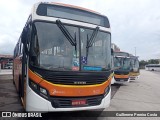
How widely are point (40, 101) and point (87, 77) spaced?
1.40m

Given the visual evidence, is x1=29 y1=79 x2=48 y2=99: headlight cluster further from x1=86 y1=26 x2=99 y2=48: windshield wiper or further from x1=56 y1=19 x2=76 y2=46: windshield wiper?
x1=86 y1=26 x2=99 y2=48: windshield wiper

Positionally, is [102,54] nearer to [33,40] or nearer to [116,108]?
[33,40]

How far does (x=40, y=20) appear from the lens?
560 cm

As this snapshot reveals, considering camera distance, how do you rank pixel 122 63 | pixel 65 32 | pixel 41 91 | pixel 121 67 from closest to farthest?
pixel 41 91
pixel 65 32
pixel 121 67
pixel 122 63

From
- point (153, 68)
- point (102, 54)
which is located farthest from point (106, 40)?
point (153, 68)

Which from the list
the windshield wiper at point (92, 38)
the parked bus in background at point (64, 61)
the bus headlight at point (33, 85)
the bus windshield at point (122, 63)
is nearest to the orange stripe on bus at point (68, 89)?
the parked bus in background at point (64, 61)

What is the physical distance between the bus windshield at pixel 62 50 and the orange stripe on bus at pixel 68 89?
379mm

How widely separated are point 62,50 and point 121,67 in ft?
42.6

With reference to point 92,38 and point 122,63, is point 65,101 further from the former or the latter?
point 122,63

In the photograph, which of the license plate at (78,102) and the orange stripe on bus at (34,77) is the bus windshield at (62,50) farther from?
the license plate at (78,102)

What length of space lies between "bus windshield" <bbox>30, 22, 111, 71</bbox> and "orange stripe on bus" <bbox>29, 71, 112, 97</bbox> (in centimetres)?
38

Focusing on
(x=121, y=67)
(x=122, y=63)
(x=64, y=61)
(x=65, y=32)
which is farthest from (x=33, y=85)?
(x=122, y=63)

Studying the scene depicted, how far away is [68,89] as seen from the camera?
546 cm

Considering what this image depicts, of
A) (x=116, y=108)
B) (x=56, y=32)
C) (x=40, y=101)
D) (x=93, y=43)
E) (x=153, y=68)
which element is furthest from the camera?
(x=153, y=68)
